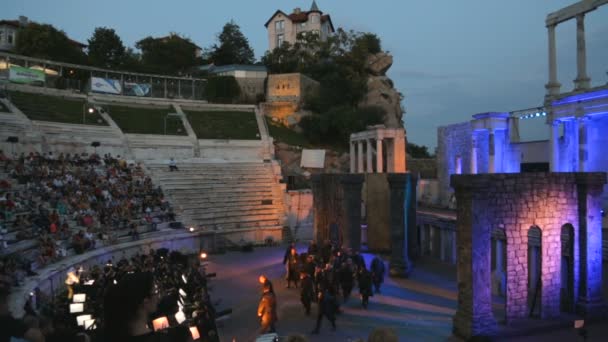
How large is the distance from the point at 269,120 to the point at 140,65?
18878mm

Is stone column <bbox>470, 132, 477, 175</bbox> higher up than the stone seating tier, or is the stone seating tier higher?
stone column <bbox>470, 132, 477, 175</bbox>

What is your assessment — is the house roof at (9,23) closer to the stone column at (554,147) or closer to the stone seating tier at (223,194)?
the stone seating tier at (223,194)

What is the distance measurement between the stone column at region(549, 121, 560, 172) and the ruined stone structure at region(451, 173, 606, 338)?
472 inches

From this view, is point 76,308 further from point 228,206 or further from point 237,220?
point 228,206

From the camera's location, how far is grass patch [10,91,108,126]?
30094 mm

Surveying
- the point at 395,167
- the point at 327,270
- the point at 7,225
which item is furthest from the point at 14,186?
the point at 395,167

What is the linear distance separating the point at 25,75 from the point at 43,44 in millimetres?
13097

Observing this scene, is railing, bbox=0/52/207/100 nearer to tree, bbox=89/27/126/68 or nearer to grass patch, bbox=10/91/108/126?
grass patch, bbox=10/91/108/126

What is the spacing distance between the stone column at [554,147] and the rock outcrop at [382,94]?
2262 cm

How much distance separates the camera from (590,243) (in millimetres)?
11789

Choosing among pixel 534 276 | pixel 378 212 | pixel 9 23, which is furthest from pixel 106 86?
pixel 534 276

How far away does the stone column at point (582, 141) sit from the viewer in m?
21.8

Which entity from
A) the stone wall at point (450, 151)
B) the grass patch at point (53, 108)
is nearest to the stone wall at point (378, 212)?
the stone wall at point (450, 151)

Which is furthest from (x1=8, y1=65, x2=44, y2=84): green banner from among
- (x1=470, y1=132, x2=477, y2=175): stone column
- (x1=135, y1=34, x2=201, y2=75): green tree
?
(x1=470, y1=132, x2=477, y2=175): stone column
